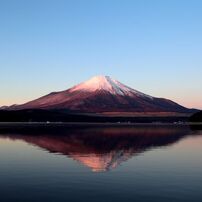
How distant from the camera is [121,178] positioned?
3325 centimetres

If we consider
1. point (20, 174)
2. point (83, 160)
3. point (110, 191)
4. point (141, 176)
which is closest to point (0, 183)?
point (20, 174)

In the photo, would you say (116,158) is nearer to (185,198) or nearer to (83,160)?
(83,160)

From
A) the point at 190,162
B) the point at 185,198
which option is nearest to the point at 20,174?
the point at 185,198

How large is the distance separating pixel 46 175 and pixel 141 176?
301 inches

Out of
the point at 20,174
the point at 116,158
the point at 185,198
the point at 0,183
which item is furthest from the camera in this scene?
the point at 116,158

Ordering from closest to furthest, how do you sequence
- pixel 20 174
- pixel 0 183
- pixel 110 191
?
pixel 110 191, pixel 0 183, pixel 20 174

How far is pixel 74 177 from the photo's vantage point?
34031 millimetres

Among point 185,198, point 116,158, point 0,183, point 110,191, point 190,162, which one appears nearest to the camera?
point 185,198

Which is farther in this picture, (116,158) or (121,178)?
(116,158)

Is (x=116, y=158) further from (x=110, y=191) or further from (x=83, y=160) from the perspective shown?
(x=110, y=191)

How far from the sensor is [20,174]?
35625mm

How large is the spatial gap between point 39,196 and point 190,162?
76.4 feet

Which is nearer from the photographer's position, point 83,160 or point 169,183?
point 169,183

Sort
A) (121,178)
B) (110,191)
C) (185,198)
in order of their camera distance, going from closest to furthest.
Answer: (185,198)
(110,191)
(121,178)
